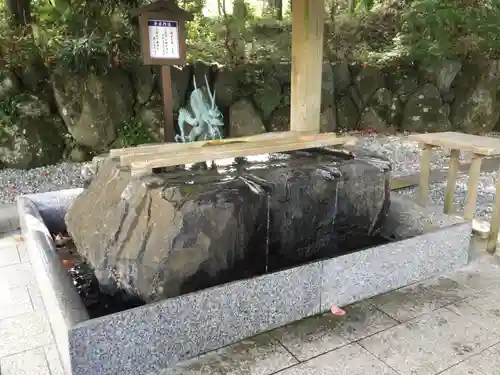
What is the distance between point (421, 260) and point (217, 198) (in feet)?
5.10

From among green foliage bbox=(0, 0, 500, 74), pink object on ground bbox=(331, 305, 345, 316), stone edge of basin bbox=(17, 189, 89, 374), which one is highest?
green foliage bbox=(0, 0, 500, 74)

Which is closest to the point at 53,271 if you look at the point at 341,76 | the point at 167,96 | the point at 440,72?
the point at 167,96

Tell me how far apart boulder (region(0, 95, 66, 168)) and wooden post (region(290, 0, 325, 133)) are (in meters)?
3.60

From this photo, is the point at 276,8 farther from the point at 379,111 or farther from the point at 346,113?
the point at 379,111

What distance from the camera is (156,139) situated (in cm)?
646

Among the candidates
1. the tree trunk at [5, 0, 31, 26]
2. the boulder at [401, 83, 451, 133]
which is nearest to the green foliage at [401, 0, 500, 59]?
the boulder at [401, 83, 451, 133]

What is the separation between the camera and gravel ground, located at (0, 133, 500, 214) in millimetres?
4934

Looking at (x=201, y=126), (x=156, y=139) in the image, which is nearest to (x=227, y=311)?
(x=201, y=126)

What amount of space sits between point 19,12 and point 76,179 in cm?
324

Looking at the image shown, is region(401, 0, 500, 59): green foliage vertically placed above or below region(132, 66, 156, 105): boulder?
above

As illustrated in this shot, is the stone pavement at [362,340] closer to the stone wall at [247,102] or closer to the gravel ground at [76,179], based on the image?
the gravel ground at [76,179]

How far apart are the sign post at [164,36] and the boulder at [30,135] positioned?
9.87 feet

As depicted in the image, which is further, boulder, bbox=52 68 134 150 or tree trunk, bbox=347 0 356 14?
tree trunk, bbox=347 0 356 14

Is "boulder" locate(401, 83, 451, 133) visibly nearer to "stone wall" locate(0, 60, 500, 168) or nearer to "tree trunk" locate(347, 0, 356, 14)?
"stone wall" locate(0, 60, 500, 168)
